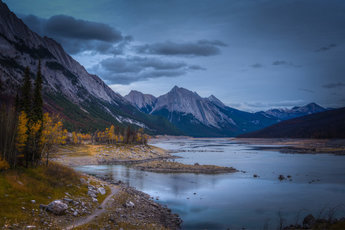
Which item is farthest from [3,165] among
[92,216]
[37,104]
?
[37,104]

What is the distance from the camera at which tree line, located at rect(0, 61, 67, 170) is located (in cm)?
3962

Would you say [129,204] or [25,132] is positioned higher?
[25,132]

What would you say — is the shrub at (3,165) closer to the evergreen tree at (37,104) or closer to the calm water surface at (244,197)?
the evergreen tree at (37,104)

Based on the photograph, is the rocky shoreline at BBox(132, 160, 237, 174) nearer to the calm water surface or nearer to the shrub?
the calm water surface

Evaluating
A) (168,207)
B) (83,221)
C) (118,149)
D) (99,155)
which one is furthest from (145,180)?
(118,149)

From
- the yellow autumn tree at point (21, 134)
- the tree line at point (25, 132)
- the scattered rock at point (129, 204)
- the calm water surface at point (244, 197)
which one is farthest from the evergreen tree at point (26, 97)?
the calm water surface at point (244, 197)

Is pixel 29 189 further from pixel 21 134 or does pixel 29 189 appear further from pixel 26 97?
pixel 26 97

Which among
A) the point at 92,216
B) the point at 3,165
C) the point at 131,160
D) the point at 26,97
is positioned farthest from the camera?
the point at 131,160

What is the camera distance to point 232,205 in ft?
146

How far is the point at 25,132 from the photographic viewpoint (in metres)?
44.2

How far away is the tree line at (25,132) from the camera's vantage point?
39.6 meters

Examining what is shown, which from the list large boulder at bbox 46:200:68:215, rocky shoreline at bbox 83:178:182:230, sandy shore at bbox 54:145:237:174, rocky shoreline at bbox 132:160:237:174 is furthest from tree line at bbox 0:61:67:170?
sandy shore at bbox 54:145:237:174

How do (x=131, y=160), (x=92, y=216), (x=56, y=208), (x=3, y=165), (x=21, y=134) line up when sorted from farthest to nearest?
(x=131, y=160) < (x=21, y=134) < (x=3, y=165) < (x=92, y=216) < (x=56, y=208)

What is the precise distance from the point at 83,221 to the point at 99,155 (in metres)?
91.9
